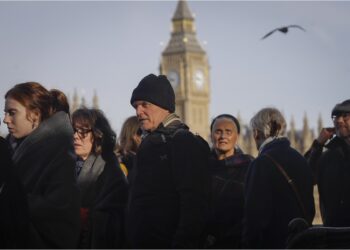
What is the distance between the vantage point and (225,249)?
6.05 m

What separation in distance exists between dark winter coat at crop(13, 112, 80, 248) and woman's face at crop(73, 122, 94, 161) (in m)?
1.11

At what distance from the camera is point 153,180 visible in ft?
16.7

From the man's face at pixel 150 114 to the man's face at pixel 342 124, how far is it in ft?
6.28

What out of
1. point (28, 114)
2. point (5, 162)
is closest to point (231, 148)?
point (28, 114)

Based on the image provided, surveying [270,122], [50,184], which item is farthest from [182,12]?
[50,184]

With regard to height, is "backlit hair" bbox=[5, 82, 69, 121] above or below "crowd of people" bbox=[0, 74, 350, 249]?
above

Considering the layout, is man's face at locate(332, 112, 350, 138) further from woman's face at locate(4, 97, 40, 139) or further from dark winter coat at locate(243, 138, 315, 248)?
woman's face at locate(4, 97, 40, 139)

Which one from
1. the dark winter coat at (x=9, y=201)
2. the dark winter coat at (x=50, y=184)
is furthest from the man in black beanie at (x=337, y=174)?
the dark winter coat at (x=9, y=201)

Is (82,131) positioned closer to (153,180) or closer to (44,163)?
(153,180)

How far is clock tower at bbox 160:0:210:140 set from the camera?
104m

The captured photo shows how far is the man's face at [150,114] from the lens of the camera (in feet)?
17.5

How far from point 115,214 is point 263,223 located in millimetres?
944

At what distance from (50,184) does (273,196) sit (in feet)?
6.29

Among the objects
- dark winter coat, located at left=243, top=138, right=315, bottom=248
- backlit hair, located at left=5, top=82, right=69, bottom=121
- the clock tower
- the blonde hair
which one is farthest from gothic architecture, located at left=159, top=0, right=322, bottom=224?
backlit hair, located at left=5, top=82, right=69, bottom=121
